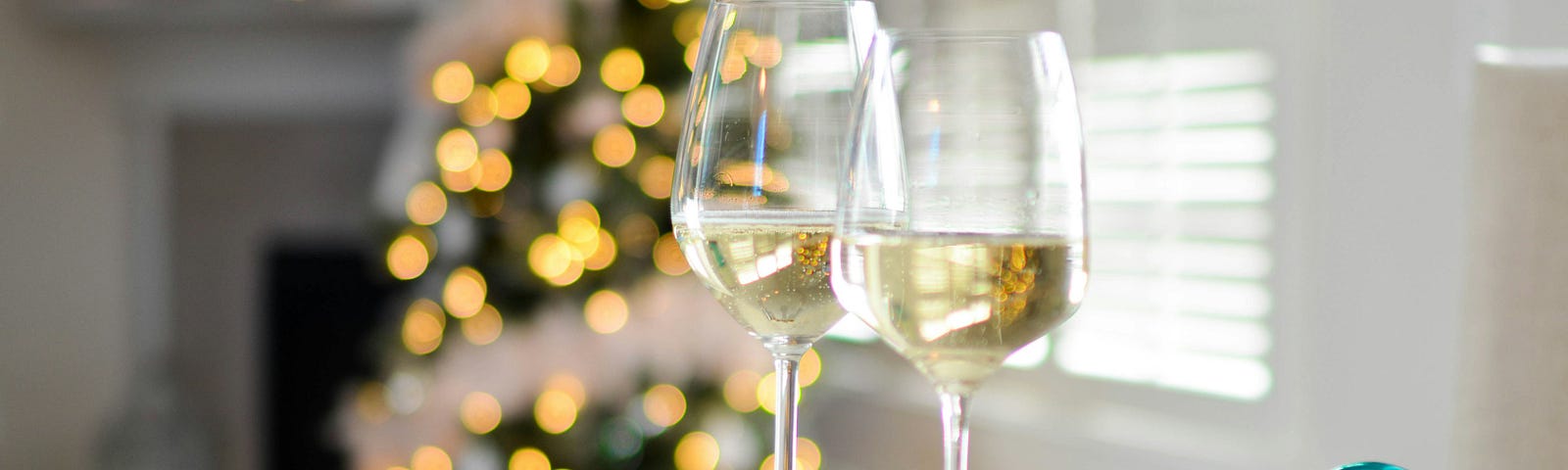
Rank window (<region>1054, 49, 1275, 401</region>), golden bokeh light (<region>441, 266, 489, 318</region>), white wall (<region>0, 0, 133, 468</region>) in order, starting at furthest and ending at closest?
white wall (<region>0, 0, 133, 468</region>), golden bokeh light (<region>441, 266, 489, 318</region>), window (<region>1054, 49, 1275, 401</region>)

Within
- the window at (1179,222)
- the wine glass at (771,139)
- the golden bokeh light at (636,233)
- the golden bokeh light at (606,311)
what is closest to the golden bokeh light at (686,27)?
the golden bokeh light at (636,233)

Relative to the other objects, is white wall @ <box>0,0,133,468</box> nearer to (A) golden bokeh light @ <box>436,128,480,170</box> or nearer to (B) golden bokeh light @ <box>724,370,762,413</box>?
(A) golden bokeh light @ <box>436,128,480,170</box>

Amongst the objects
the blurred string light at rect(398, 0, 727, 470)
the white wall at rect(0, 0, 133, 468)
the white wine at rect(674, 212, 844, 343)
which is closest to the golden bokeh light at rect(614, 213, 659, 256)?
the blurred string light at rect(398, 0, 727, 470)

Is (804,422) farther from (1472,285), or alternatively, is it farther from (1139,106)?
(1472,285)

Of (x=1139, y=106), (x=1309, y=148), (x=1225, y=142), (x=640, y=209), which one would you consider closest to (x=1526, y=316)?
(x=1309, y=148)

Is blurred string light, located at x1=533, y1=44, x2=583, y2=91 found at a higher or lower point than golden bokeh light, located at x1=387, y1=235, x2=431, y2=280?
higher

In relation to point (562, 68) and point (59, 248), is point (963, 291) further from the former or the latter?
point (59, 248)

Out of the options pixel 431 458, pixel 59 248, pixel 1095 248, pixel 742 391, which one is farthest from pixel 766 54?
pixel 59 248

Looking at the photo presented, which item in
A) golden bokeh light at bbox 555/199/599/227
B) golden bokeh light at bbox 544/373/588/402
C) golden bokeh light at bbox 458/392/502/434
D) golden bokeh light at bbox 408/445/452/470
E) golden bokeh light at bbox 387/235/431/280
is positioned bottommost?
golden bokeh light at bbox 408/445/452/470

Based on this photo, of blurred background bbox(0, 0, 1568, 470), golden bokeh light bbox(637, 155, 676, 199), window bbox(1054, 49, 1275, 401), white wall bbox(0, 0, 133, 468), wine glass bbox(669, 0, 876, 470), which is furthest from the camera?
white wall bbox(0, 0, 133, 468)
